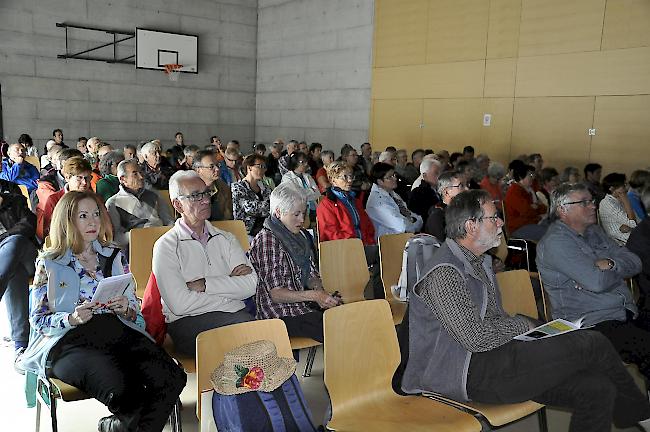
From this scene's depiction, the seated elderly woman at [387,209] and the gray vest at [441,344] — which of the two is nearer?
the gray vest at [441,344]

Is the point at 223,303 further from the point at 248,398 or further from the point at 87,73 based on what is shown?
the point at 87,73

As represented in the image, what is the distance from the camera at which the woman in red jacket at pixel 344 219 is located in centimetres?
460

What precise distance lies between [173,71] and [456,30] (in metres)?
7.45

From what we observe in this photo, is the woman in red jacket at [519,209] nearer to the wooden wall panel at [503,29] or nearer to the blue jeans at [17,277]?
the wooden wall panel at [503,29]

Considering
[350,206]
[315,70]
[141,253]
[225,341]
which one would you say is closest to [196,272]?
[225,341]

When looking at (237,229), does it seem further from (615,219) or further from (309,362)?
(615,219)

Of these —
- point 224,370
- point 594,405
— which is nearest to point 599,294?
point 594,405

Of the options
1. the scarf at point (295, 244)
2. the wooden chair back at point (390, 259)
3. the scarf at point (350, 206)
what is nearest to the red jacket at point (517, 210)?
the scarf at point (350, 206)

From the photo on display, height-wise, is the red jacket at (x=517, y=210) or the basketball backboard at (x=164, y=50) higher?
the basketball backboard at (x=164, y=50)

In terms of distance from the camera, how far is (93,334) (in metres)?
2.56

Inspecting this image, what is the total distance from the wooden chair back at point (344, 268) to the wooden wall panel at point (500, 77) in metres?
7.34

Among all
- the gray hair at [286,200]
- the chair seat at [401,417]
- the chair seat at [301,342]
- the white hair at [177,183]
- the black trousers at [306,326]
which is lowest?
the chair seat at [401,417]

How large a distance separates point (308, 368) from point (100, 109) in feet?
39.0

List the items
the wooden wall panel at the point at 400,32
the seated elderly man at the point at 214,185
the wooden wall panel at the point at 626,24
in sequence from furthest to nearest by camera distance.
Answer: the wooden wall panel at the point at 400,32 < the wooden wall panel at the point at 626,24 < the seated elderly man at the point at 214,185
